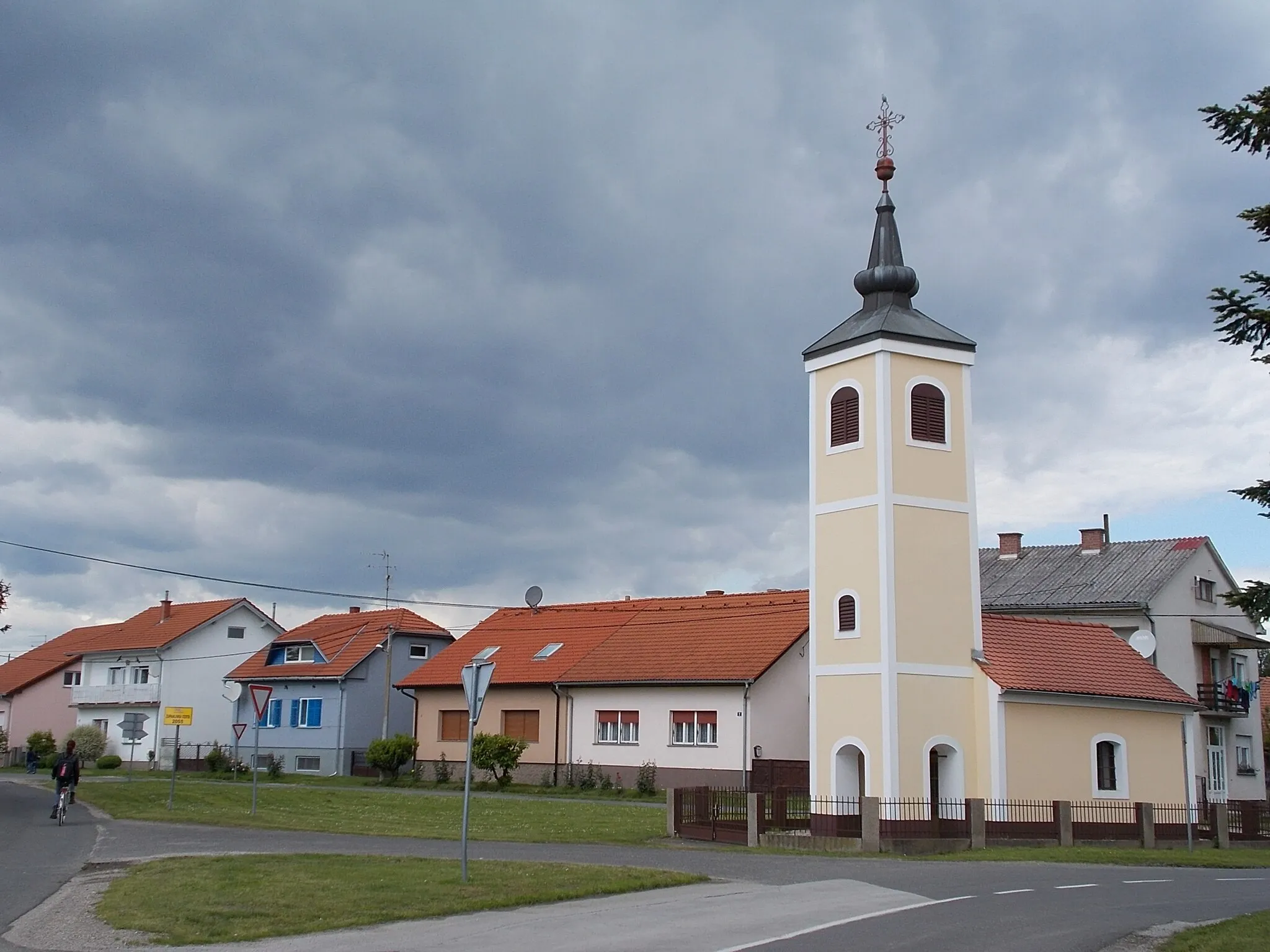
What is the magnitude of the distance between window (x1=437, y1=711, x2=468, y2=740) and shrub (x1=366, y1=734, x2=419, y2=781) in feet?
3.78

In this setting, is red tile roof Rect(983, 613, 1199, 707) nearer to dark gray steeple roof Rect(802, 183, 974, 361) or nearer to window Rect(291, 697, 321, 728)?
dark gray steeple roof Rect(802, 183, 974, 361)

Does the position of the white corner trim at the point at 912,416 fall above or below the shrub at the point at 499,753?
above

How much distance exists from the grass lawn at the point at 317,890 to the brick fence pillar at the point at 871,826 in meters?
7.89

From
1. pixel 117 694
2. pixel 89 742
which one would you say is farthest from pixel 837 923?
pixel 117 694

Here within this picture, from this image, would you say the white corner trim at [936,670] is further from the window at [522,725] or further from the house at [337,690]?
the house at [337,690]

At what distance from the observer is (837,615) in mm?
29469

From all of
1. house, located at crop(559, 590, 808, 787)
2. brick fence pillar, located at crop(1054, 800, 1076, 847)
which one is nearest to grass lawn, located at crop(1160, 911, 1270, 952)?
brick fence pillar, located at crop(1054, 800, 1076, 847)

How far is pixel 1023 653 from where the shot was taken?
1208 inches

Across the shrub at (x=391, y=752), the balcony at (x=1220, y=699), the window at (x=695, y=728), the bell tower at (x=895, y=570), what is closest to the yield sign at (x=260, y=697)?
the bell tower at (x=895, y=570)

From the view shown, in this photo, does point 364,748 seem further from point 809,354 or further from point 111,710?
point 809,354

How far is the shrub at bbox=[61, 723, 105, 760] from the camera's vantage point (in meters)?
62.5

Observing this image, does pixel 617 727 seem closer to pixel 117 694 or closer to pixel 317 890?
pixel 317 890

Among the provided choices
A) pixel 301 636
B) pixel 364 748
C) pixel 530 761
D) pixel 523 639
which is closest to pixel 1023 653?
pixel 530 761

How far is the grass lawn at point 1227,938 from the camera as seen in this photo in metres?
12.4
